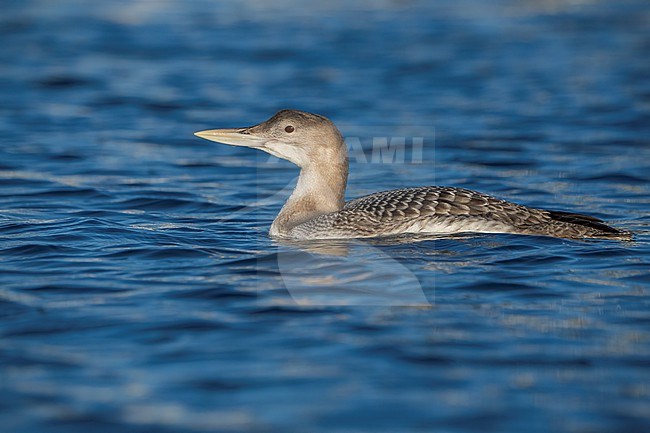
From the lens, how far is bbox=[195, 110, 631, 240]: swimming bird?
7430 millimetres

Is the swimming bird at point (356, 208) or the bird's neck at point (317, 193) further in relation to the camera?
the bird's neck at point (317, 193)

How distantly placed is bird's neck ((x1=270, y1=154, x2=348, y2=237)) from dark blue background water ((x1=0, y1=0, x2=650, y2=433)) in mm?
318

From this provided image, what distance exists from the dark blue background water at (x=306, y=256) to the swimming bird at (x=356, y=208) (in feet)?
0.46

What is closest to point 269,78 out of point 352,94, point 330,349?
point 352,94

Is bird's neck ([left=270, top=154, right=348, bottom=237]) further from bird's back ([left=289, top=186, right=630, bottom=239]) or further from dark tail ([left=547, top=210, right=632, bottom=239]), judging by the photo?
dark tail ([left=547, top=210, right=632, bottom=239])

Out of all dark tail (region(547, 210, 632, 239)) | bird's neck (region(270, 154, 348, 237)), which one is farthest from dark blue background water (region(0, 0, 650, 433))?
bird's neck (region(270, 154, 348, 237))

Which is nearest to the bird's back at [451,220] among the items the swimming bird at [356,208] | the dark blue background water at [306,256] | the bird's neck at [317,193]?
the swimming bird at [356,208]

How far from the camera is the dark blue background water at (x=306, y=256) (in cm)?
477

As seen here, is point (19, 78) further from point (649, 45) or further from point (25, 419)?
point (25, 419)

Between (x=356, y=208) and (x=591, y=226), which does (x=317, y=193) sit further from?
(x=591, y=226)

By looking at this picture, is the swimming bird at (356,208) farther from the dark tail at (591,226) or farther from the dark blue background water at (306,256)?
the dark blue background water at (306,256)

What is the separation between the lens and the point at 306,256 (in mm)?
7191

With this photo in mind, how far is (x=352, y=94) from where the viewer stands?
558 inches

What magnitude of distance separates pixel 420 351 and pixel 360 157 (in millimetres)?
6072
